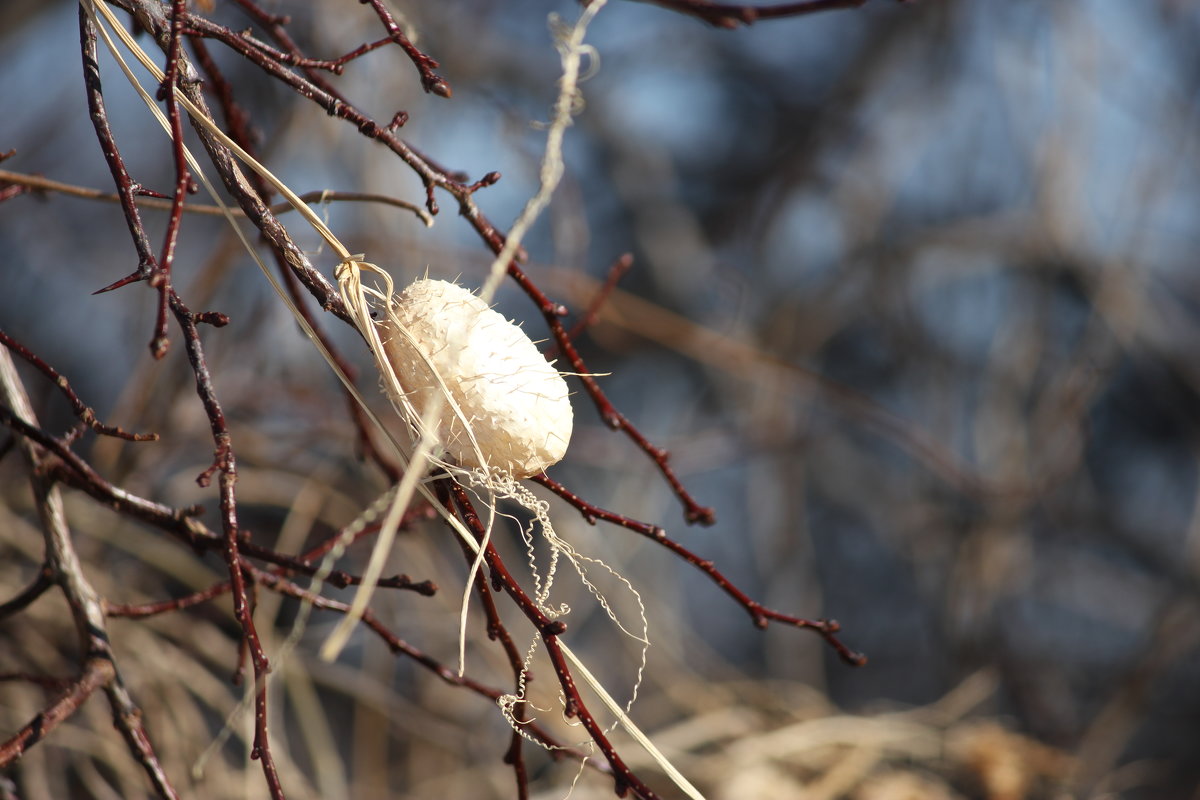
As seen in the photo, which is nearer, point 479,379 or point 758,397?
point 479,379

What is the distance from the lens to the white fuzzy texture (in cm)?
38

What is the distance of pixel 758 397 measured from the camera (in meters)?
1.44

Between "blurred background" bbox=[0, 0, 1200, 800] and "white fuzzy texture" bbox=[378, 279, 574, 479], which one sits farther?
"blurred background" bbox=[0, 0, 1200, 800]

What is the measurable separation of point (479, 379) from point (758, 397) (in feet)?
3.60

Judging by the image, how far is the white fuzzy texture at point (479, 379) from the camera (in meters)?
0.38

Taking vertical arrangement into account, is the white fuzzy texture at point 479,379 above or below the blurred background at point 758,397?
below

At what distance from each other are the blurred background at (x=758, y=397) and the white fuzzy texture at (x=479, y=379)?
0.43m

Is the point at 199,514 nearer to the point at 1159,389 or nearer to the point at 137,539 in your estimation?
the point at 137,539

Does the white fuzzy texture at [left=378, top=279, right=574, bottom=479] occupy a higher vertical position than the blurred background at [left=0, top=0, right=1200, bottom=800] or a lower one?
lower

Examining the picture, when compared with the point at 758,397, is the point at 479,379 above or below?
below

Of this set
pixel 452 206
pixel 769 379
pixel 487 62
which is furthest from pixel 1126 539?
pixel 487 62

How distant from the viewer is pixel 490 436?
1.24ft

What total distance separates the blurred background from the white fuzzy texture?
0.43 meters

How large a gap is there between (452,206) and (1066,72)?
883 millimetres
